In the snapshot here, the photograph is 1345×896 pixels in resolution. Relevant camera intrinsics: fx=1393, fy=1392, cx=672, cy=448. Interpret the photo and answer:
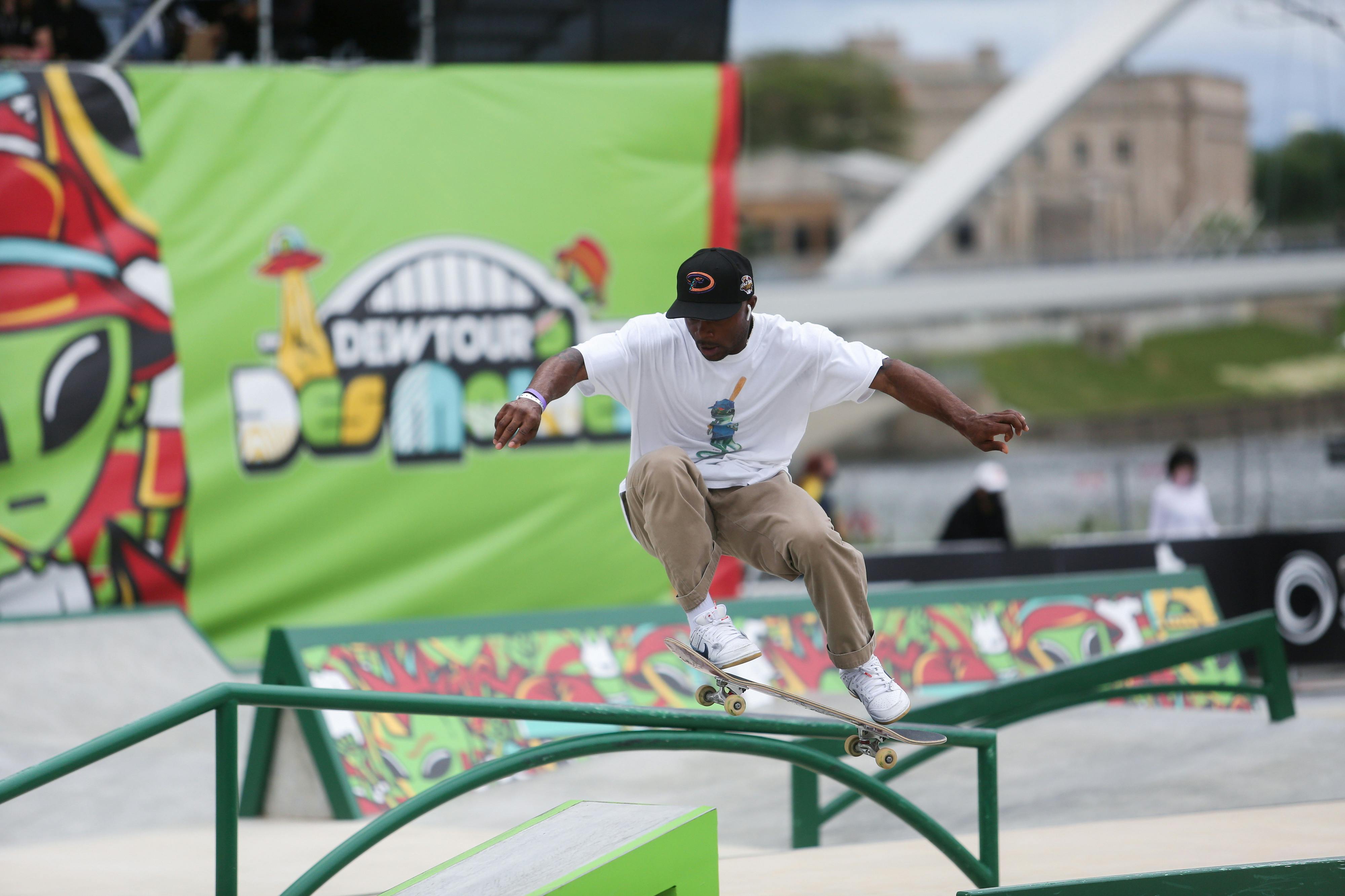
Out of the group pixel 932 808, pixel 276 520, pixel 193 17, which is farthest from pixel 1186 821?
pixel 193 17

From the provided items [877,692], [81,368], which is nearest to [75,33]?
[81,368]

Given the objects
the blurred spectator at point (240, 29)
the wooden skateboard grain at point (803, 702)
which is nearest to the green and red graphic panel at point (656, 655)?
the wooden skateboard grain at point (803, 702)

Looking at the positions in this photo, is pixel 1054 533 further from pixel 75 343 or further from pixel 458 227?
pixel 75 343

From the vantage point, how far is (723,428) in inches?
209

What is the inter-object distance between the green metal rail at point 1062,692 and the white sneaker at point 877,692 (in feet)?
4.32

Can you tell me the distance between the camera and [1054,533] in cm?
1920

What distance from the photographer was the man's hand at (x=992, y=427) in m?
4.98

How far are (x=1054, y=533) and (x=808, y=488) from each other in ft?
26.3

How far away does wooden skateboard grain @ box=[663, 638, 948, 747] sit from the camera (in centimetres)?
534

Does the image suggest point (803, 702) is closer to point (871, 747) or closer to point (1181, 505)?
point (871, 747)

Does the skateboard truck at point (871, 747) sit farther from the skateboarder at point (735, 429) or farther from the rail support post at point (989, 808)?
the rail support post at point (989, 808)

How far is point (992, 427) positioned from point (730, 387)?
97 cm

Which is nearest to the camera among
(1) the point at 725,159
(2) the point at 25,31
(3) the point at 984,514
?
(2) the point at 25,31

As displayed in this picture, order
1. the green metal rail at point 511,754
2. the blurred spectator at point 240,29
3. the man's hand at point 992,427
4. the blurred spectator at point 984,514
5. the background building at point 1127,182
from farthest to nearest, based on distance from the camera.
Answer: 1. the background building at point 1127,182
2. the blurred spectator at point 984,514
3. the blurred spectator at point 240,29
4. the man's hand at point 992,427
5. the green metal rail at point 511,754
